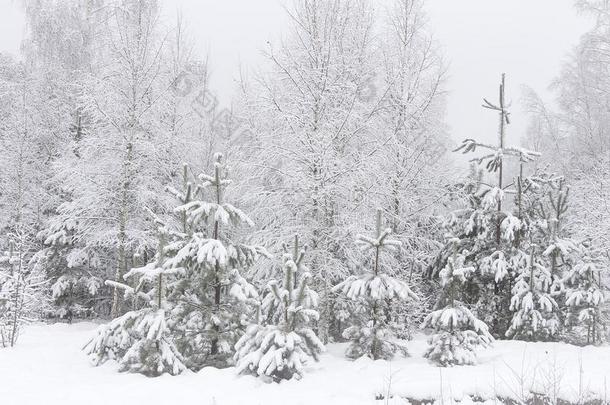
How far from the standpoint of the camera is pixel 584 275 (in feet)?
35.7

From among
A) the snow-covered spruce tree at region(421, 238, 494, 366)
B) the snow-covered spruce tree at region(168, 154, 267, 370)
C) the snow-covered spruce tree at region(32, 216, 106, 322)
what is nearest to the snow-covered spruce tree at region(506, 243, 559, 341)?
the snow-covered spruce tree at region(421, 238, 494, 366)

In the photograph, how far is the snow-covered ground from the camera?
253 inches

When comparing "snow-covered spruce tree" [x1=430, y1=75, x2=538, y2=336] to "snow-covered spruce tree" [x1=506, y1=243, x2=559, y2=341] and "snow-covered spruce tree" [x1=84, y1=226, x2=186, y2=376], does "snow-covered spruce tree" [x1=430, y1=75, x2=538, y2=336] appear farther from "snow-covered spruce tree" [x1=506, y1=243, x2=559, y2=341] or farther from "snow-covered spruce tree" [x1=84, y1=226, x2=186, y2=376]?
"snow-covered spruce tree" [x1=84, y1=226, x2=186, y2=376]

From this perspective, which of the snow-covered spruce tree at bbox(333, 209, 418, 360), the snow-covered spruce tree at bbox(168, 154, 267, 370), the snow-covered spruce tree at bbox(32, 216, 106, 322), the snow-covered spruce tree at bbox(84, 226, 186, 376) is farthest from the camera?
the snow-covered spruce tree at bbox(32, 216, 106, 322)

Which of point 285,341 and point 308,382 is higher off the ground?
point 285,341

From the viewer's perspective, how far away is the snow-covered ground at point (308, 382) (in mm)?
6426

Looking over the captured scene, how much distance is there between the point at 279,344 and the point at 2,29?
35.3 metres

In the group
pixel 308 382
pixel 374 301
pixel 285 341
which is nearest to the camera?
pixel 308 382

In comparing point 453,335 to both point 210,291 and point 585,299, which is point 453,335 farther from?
point 210,291

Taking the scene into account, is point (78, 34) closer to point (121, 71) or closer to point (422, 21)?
point (121, 71)

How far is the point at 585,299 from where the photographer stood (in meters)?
10.5

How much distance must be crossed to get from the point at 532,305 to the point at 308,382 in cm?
564

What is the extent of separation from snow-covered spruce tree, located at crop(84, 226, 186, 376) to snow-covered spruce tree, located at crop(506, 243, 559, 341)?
7.13 metres

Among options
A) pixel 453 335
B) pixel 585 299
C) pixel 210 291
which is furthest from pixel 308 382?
pixel 585 299
